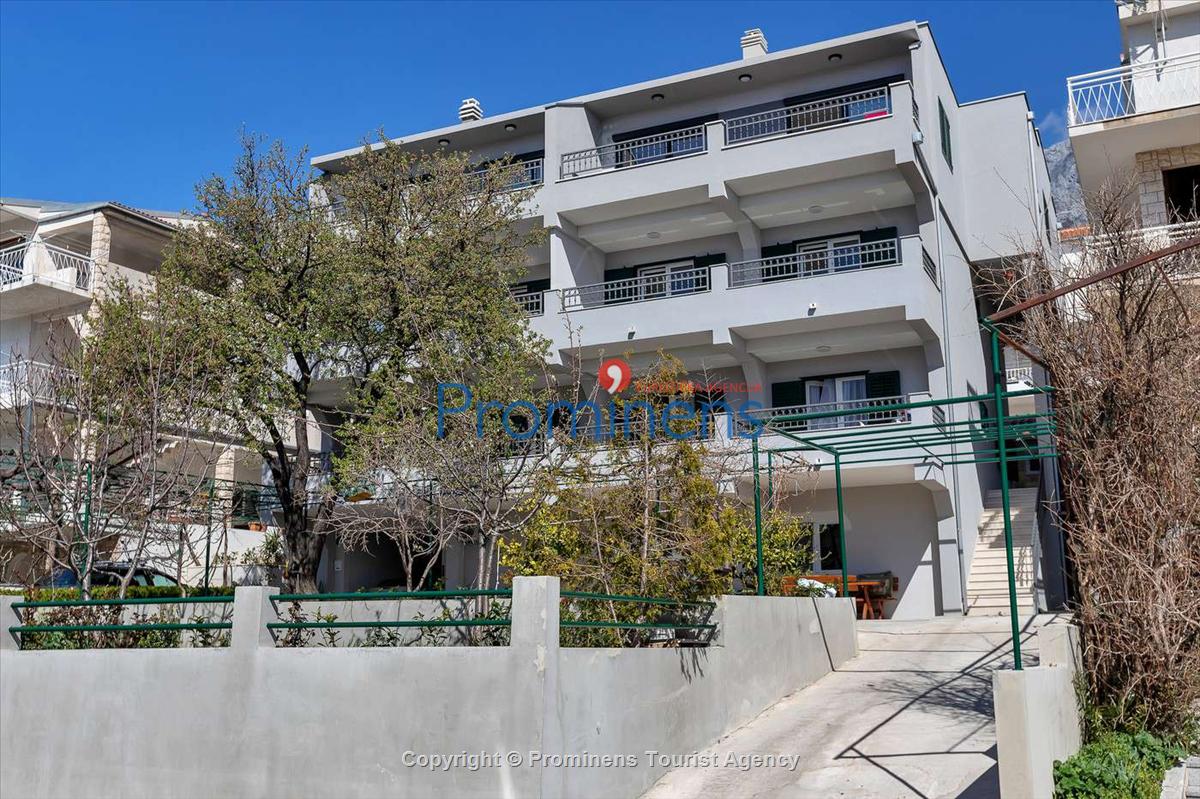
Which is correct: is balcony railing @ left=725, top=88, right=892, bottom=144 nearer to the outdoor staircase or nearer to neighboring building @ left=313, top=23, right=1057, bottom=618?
neighboring building @ left=313, top=23, right=1057, bottom=618

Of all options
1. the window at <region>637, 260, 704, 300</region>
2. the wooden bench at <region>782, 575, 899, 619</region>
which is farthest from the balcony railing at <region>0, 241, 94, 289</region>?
the wooden bench at <region>782, 575, 899, 619</region>

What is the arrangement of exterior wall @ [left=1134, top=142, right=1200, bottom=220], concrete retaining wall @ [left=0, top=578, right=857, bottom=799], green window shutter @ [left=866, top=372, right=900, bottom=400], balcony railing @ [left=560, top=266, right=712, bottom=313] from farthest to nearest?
balcony railing @ [left=560, top=266, right=712, bottom=313] → green window shutter @ [left=866, top=372, right=900, bottom=400] → exterior wall @ [left=1134, top=142, right=1200, bottom=220] → concrete retaining wall @ [left=0, top=578, right=857, bottom=799]

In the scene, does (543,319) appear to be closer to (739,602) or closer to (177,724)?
(739,602)

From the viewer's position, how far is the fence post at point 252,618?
936cm

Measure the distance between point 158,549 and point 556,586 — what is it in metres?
18.3

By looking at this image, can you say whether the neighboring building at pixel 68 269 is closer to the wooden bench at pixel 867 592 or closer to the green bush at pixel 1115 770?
the wooden bench at pixel 867 592

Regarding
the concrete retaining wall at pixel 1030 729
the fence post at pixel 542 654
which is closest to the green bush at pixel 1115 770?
the concrete retaining wall at pixel 1030 729

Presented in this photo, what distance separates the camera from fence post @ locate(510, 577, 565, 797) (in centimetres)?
788

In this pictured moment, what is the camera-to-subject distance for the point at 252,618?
9.41 m

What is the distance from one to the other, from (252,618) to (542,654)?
307 centimetres

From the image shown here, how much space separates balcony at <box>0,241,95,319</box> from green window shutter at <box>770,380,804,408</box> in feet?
58.0

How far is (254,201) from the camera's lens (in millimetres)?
18078

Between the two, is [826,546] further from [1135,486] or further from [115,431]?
[115,431]

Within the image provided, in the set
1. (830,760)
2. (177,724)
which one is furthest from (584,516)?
(177,724)
